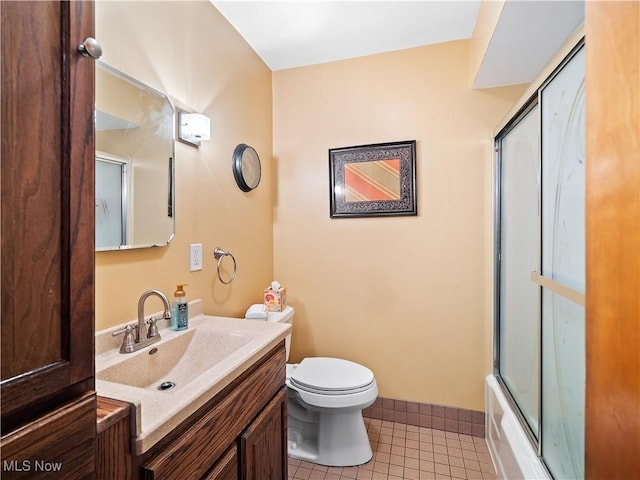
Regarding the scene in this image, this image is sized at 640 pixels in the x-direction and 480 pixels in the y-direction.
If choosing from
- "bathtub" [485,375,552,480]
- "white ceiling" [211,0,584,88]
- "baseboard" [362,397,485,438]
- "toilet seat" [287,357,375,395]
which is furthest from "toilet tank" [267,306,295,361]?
"white ceiling" [211,0,584,88]

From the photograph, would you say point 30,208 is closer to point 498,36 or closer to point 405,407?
point 498,36

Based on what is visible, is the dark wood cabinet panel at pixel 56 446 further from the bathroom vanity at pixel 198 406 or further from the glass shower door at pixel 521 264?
the glass shower door at pixel 521 264

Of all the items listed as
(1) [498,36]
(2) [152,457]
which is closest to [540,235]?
(1) [498,36]

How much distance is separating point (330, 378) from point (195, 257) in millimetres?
961

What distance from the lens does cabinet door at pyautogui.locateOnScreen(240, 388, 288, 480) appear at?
1009 mm

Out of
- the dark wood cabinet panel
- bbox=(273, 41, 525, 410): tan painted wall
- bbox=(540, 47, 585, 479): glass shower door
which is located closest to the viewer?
the dark wood cabinet panel

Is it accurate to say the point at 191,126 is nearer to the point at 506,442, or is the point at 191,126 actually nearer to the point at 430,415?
the point at 506,442

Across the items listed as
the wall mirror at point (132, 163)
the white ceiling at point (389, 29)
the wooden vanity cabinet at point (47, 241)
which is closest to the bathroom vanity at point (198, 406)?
the wooden vanity cabinet at point (47, 241)

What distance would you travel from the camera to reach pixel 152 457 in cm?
69

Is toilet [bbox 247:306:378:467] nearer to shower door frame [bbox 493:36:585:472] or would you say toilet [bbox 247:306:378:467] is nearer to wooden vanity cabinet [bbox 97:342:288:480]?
wooden vanity cabinet [bbox 97:342:288:480]

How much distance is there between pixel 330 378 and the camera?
1.72 metres

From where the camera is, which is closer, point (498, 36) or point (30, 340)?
point (30, 340)

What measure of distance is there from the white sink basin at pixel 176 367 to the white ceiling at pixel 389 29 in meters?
1.60

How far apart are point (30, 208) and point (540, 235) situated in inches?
61.1
